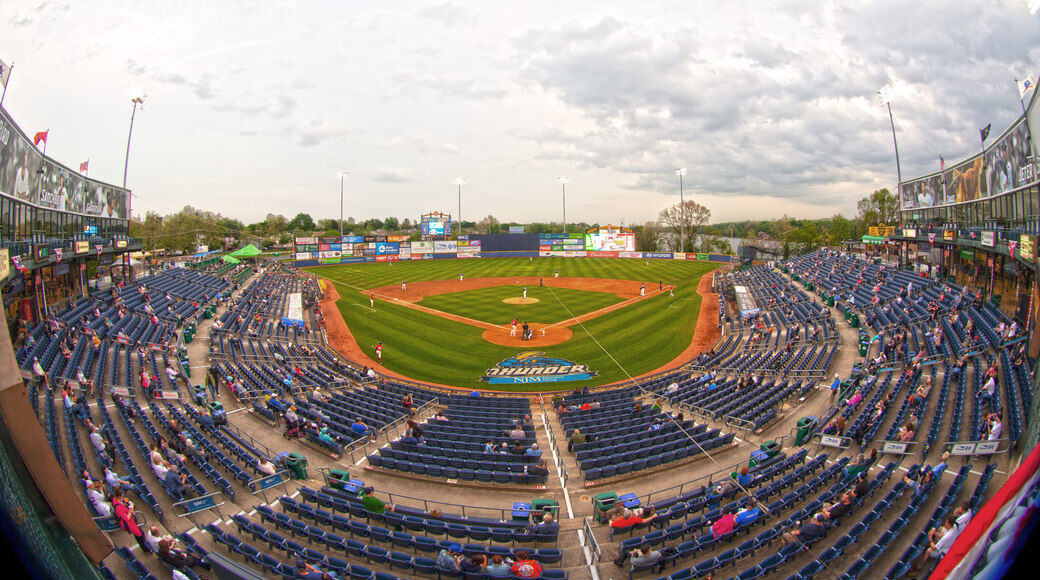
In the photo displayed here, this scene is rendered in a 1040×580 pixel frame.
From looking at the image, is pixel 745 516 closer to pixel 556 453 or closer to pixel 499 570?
pixel 499 570

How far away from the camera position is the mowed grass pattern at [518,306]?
41.7 meters

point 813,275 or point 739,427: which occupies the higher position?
point 813,275

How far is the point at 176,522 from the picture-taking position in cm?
1235

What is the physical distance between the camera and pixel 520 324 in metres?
38.8

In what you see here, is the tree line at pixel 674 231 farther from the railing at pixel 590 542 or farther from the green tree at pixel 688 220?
the railing at pixel 590 542

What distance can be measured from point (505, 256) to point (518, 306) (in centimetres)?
4945

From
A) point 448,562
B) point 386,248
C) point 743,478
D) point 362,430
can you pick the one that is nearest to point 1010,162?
point 743,478

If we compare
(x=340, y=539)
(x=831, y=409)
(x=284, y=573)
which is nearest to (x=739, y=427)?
(x=831, y=409)

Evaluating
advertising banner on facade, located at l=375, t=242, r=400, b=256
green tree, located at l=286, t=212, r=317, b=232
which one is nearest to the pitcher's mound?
advertising banner on facade, located at l=375, t=242, r=400, b=256

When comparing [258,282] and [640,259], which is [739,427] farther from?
[640,259]

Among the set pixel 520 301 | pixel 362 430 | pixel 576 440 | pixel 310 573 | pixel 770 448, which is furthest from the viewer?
pixel 520 301

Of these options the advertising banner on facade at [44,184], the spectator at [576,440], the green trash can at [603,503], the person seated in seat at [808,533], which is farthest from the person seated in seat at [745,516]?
the advertising banner on facade at [44,184]

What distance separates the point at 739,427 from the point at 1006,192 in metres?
19.1

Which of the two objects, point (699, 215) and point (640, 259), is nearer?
point (640, 259)
